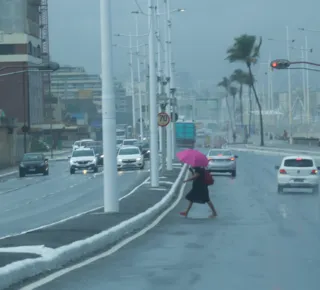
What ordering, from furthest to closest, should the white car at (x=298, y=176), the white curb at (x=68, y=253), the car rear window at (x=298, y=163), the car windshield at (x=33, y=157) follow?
the car windshield at (x=33, y=157) → the car rear window at (x=298, y=163) → the white car at (x=298, y=176) → the white curb at (x=68, y=253)

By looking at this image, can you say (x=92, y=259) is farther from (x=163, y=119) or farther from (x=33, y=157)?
(x=33, y=157)

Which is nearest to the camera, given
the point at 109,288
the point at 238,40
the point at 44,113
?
the point at 109,288

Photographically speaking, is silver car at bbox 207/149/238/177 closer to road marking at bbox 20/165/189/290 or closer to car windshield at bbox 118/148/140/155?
car windshield at bbox 118/148/140/155

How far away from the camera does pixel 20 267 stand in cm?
1252

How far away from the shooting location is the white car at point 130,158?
2516 inches

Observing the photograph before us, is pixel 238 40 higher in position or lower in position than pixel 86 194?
higher

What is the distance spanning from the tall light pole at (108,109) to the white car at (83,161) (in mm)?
40403

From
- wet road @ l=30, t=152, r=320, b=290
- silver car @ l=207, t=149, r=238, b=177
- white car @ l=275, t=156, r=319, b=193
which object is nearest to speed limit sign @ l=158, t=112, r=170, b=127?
white car @ l=275, t=156, r=319, b=193

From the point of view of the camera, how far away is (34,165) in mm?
64688

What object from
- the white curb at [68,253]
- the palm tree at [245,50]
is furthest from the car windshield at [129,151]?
the palm tree at [245,50]

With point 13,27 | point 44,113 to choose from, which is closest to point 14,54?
point 13,27

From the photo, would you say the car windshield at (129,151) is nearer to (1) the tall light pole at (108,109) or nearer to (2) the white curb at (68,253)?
(1) the tall light pole at (108,109)

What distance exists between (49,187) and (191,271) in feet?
117

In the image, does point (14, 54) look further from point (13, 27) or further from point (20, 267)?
point (20, 267)
